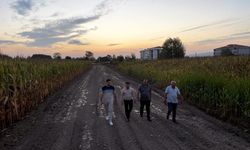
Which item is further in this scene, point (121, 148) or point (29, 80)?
point (29, 80)

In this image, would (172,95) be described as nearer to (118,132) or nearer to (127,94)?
(127,94)

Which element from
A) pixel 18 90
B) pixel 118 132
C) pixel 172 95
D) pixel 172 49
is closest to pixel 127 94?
pixel 172 95

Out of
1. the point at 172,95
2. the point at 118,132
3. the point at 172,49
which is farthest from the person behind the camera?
the point at 172,49

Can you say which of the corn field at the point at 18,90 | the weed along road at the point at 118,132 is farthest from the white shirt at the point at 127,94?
the corn field at the point at 18,90

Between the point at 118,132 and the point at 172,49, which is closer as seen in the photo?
the point at 118,132

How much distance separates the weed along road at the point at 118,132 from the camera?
11625mm

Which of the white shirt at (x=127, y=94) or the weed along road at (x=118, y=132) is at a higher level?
the white shirt at (x=127, y=94)

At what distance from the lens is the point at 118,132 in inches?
533

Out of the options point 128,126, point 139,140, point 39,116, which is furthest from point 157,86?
point 139,140

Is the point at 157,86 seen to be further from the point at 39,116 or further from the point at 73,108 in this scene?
the point at 39,116

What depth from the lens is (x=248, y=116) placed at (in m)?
15.5

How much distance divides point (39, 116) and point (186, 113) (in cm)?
723

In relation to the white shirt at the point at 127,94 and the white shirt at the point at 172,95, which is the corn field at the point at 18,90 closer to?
the white shirt at the point at 127,94

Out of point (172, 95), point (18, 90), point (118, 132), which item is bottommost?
point (118, 132)
